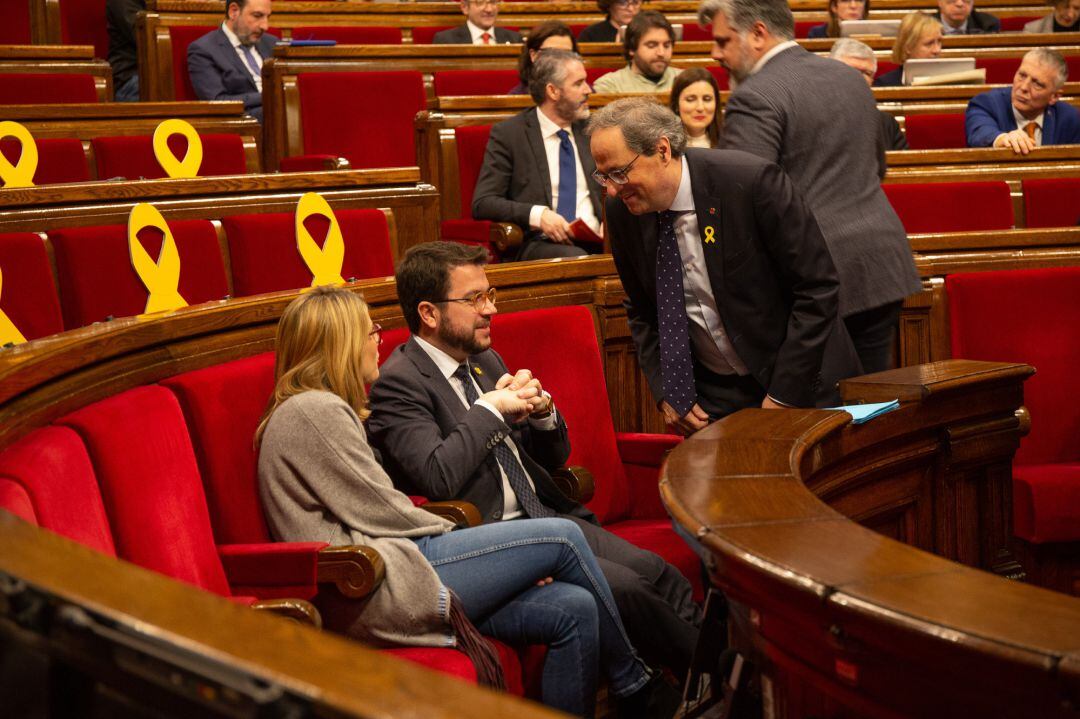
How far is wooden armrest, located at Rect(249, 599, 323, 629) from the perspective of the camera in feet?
4.45

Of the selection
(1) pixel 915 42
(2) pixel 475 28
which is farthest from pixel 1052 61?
(2) pixel 475 28

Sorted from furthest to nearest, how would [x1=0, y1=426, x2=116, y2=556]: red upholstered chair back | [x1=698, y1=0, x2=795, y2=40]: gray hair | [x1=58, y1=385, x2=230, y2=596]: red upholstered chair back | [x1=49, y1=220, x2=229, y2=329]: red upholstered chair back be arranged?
[x1=49, y1=220, x2=229, y2=329]: red upholstered chair back → [x1=698, y1=0, x2=795, y2=40]: gray hair → [x1=58, y1=385, x2=230, y2=596]: red upholstered chair back → [x1=0, y1=426, x2=116, y2=556]: red upholstered chair back

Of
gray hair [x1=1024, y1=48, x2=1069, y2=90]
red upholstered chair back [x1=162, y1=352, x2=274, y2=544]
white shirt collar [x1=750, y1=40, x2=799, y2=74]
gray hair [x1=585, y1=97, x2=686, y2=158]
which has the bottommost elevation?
red upholstered chair back [x1=162, y1=352, x2=274, y2=544]

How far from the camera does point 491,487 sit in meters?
1.80

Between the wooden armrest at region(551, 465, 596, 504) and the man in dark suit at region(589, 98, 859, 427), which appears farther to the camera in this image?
the wooden armrest at region(551, 465, 596, 504)

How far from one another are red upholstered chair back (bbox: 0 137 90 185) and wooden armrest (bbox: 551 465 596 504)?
5.24 ft

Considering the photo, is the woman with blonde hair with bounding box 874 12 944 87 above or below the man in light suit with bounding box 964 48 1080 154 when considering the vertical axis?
above

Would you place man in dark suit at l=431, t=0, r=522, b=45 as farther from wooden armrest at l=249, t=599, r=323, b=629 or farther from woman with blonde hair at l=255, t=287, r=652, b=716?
wooden armrest at l=249, t=599, r=323, b=629

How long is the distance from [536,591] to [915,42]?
3.17 meters

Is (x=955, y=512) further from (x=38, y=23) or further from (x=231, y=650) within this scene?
(x=38, y=23)

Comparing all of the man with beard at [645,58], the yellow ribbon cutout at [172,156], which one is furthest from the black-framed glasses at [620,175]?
the man with beard at [645,58]

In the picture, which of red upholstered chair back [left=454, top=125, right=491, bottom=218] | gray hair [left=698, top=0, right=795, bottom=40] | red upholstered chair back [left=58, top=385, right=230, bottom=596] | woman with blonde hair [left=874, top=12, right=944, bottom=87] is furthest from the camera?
woman with blonde hair [left=874, top=12, right=944, bottom=87]

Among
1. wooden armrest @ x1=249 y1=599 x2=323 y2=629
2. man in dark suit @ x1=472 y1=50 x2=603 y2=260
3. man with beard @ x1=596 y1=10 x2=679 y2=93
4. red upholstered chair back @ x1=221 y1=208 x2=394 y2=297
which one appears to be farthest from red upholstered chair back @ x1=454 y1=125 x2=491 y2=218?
wooden armrest @ x1=249 y1=599 x2=323 y2=629

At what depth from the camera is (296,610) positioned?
53.6 inches
